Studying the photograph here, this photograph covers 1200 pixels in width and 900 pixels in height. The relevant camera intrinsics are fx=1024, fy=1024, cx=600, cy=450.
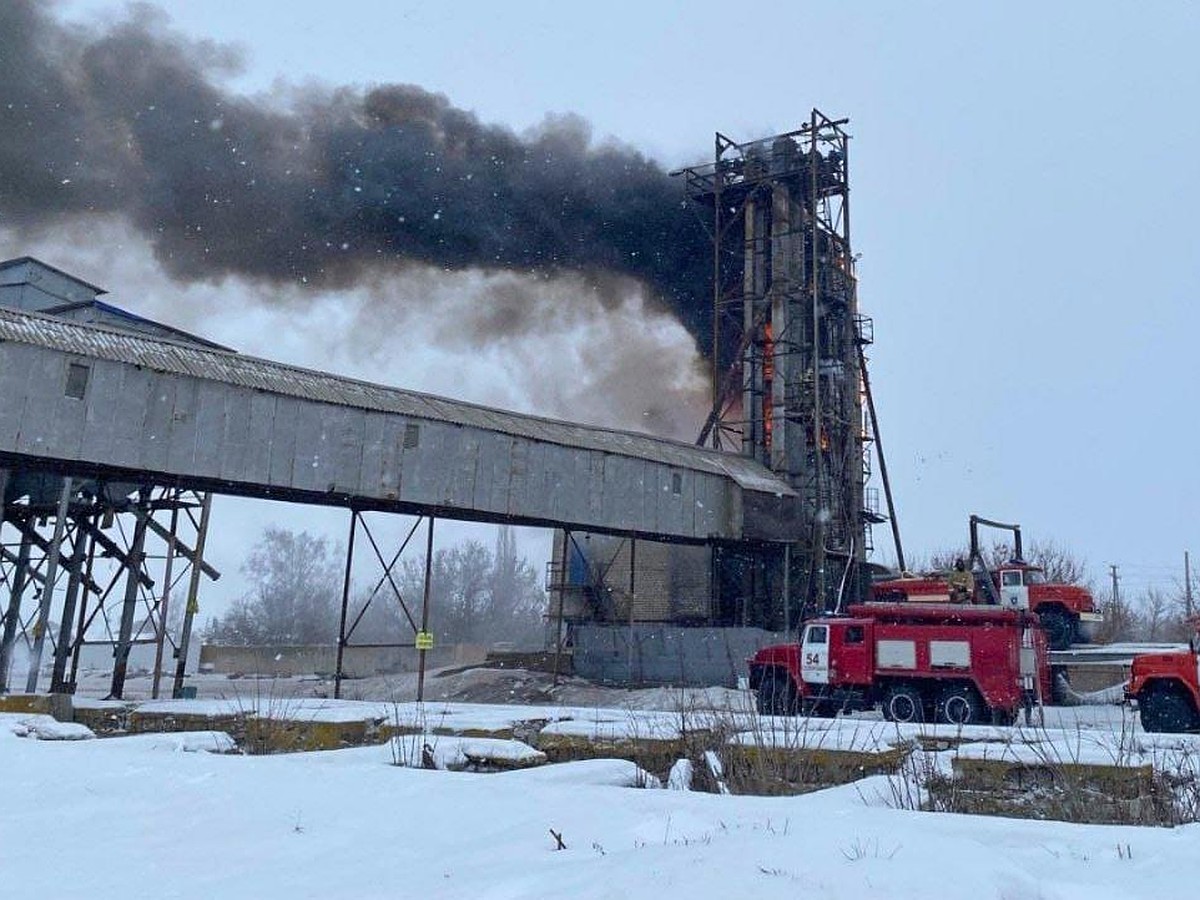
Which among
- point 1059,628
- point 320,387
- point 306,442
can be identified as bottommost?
point 1059,628

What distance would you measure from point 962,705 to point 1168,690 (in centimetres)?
383

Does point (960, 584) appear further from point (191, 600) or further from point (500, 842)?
point (500, 842)

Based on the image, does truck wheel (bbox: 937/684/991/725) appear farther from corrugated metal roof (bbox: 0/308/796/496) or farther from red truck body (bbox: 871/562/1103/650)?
corrugated metal roof (bbox: 0/308/796/496)

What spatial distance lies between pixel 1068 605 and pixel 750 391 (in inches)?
666

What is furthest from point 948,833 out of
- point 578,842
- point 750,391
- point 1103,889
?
point 750,391

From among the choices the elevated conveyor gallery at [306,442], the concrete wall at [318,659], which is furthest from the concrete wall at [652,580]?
the concrete wall at [318,659]

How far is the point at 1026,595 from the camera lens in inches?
1134

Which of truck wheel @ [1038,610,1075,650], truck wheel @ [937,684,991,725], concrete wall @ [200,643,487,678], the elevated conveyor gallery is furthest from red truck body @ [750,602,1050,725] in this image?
concrete wall @ [200,643,487,678]

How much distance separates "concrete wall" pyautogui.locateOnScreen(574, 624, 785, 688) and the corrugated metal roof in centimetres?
565

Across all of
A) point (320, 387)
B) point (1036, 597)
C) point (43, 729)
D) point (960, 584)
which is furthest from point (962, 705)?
point (320, 387)

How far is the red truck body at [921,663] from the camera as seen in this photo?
842 inches

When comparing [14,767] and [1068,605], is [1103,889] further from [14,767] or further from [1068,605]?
[1068,605]

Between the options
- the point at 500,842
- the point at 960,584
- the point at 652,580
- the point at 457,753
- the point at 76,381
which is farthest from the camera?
the point at 652,580

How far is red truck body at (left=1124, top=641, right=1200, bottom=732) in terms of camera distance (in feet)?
64.1
